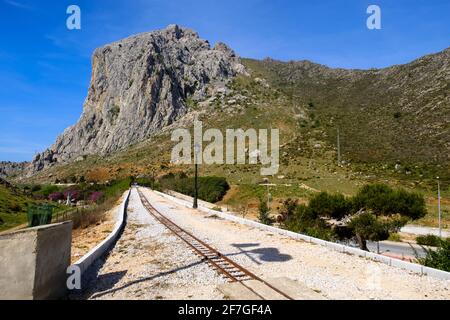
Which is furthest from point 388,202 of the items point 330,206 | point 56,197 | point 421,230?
Answer: point 56,197

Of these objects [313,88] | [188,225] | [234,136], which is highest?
[313,88]

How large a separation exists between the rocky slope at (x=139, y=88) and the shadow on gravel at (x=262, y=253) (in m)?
111

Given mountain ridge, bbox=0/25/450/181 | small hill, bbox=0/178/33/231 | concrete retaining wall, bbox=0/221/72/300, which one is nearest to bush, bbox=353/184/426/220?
concrete retaining wall, bbox=0/221/72/300

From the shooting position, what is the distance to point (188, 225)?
21.4m

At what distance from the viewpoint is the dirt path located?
8.15 m

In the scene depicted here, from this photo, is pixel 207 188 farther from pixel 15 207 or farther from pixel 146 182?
pixel 15 207

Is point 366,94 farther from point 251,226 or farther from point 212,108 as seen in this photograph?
point 251,226

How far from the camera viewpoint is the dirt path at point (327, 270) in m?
8.15

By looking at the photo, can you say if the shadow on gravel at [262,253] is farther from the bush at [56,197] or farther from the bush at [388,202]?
the bush at [56,197]

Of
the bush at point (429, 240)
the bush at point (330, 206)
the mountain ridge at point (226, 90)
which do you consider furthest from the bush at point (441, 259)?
the mountain ridge at point (226, 90)

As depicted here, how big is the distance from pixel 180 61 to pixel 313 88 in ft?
187

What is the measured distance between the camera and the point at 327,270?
1024 cm
